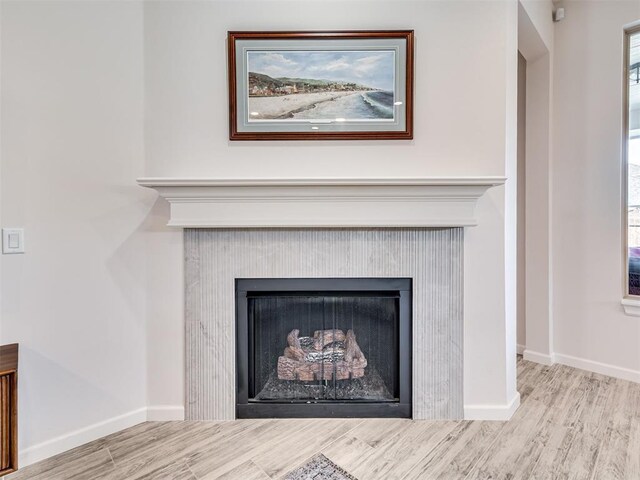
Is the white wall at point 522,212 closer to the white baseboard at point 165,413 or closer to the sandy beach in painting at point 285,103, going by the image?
the sandy beach in painting at point 285,103

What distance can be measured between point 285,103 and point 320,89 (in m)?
0.22

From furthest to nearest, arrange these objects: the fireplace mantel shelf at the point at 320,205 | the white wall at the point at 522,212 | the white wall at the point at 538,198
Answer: the white wall at the point at 522,212
the white wall at the point at 538,198
the fireplace mantel shelf at the point at 320,205

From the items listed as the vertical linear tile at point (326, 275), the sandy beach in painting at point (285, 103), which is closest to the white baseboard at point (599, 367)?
the vertical linear tile at point (326, 275)

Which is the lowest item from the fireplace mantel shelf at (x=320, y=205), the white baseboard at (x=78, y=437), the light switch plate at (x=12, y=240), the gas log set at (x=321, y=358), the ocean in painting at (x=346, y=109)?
the white baseboard at (x=78, y=437)

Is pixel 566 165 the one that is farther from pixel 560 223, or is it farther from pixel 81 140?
pixel 81 140

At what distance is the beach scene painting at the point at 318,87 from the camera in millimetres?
1860

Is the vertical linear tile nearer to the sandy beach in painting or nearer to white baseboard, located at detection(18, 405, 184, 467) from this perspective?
white baseboard, located at detection(18, 405, 184, 467)

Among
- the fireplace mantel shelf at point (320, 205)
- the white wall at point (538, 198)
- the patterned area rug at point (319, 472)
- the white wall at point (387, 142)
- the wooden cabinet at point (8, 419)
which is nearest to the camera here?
the wooden cabinet at point (8, 419)

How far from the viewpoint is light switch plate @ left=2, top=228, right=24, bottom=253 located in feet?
4.99

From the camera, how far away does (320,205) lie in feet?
5.78

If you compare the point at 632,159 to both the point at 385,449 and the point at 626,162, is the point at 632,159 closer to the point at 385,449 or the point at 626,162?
the point at 626,162

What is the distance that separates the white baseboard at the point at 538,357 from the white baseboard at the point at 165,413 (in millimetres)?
2658

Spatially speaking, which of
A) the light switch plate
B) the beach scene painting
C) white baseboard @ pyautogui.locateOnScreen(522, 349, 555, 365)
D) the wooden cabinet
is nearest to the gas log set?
the wooden cabinet

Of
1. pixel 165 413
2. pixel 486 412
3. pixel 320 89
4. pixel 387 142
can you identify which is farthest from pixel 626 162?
pixel 165 413
